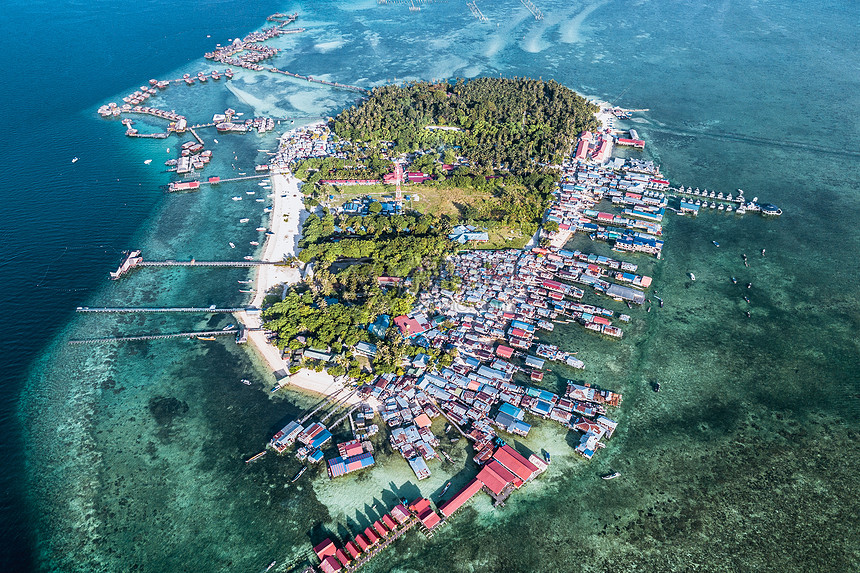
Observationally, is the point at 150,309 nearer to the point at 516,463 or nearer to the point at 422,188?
the point at 422,188

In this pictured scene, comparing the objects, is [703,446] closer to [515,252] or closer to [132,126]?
[515,252]

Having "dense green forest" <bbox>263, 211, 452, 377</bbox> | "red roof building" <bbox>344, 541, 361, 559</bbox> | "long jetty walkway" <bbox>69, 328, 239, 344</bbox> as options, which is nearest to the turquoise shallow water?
"long jetty walkway" <bbox>69, 328, 239, 344</bbox>

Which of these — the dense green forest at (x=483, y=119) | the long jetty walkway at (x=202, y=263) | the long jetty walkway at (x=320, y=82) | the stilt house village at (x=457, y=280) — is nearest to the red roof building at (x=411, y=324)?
the stilt house village at (x=457, y=280)

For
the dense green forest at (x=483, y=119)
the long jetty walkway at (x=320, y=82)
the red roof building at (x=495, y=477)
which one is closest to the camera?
the red roof building at (x=495, y=477)

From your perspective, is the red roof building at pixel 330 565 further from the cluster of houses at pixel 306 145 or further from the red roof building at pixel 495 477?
the cluster of houses at pixel 306 145

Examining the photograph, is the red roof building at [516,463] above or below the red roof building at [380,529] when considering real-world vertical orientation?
above

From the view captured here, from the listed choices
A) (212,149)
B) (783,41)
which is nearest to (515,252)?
(212,149)
